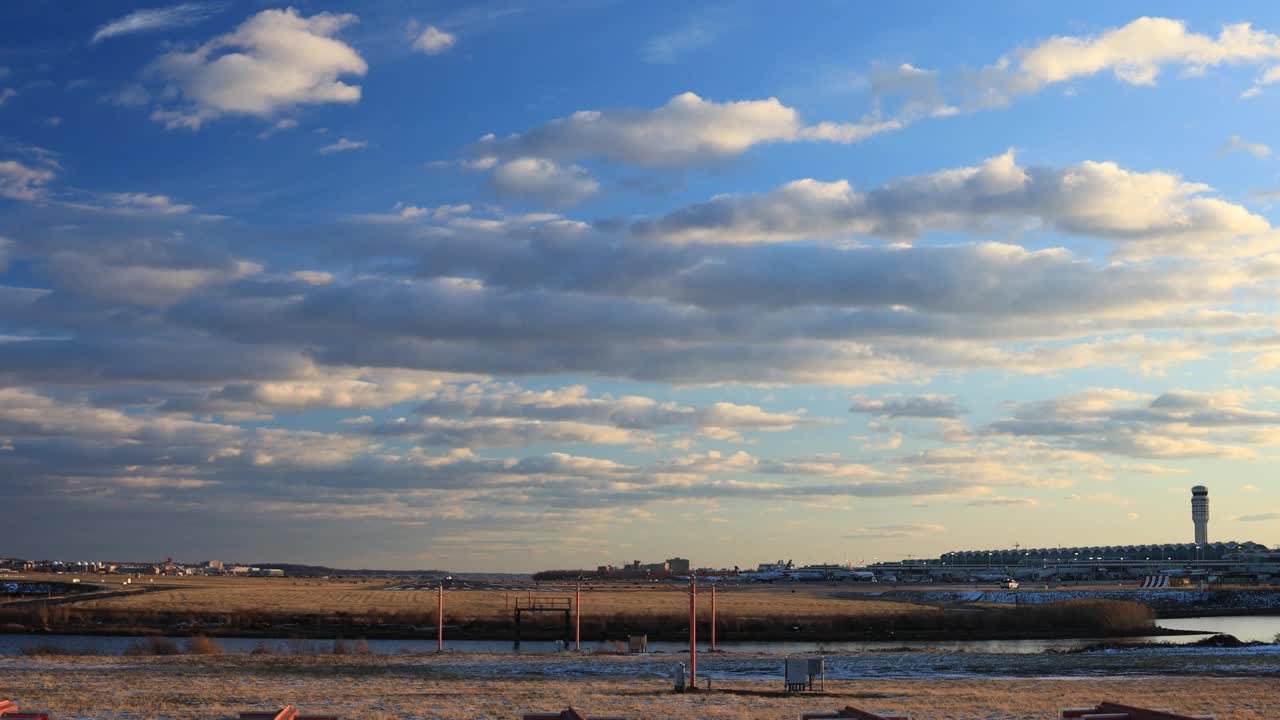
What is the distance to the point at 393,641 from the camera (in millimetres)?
84312

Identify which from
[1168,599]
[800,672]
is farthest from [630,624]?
[1168,599]

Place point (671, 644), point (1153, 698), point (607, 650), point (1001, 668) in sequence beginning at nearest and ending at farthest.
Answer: point (1153, 698) → point (1001, 668) → point (607, 650) → point (671, 644)

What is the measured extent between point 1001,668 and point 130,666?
36.2 meters

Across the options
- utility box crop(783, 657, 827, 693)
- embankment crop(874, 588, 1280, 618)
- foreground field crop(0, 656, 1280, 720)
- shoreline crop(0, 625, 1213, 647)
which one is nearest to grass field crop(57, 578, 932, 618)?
shoreline crop(0, 625, 1213, 647)

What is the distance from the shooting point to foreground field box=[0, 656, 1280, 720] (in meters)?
33.3

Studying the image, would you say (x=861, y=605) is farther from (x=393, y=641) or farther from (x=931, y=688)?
(x=931, y=688)

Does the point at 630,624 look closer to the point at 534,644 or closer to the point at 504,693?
the point at 534,644

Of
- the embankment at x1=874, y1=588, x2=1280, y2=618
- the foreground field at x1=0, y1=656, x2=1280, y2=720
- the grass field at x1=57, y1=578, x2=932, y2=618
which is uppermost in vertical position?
the foreground field at x1=0, y1=656, x2=1280, y2=720

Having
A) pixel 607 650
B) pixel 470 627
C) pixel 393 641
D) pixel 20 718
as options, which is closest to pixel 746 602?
pixel 470 627

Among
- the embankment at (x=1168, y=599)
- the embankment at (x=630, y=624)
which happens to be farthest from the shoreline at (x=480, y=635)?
the embankment at (x=1168, y=599)

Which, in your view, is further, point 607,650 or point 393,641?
point 393,641

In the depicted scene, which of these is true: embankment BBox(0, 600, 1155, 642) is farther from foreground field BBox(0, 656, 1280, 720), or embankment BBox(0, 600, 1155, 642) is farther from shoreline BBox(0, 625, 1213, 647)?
foreground field BBox(0, 656, 1280, 720)

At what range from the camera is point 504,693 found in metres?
39.4

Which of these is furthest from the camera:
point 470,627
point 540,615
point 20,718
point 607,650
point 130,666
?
point 540,615
